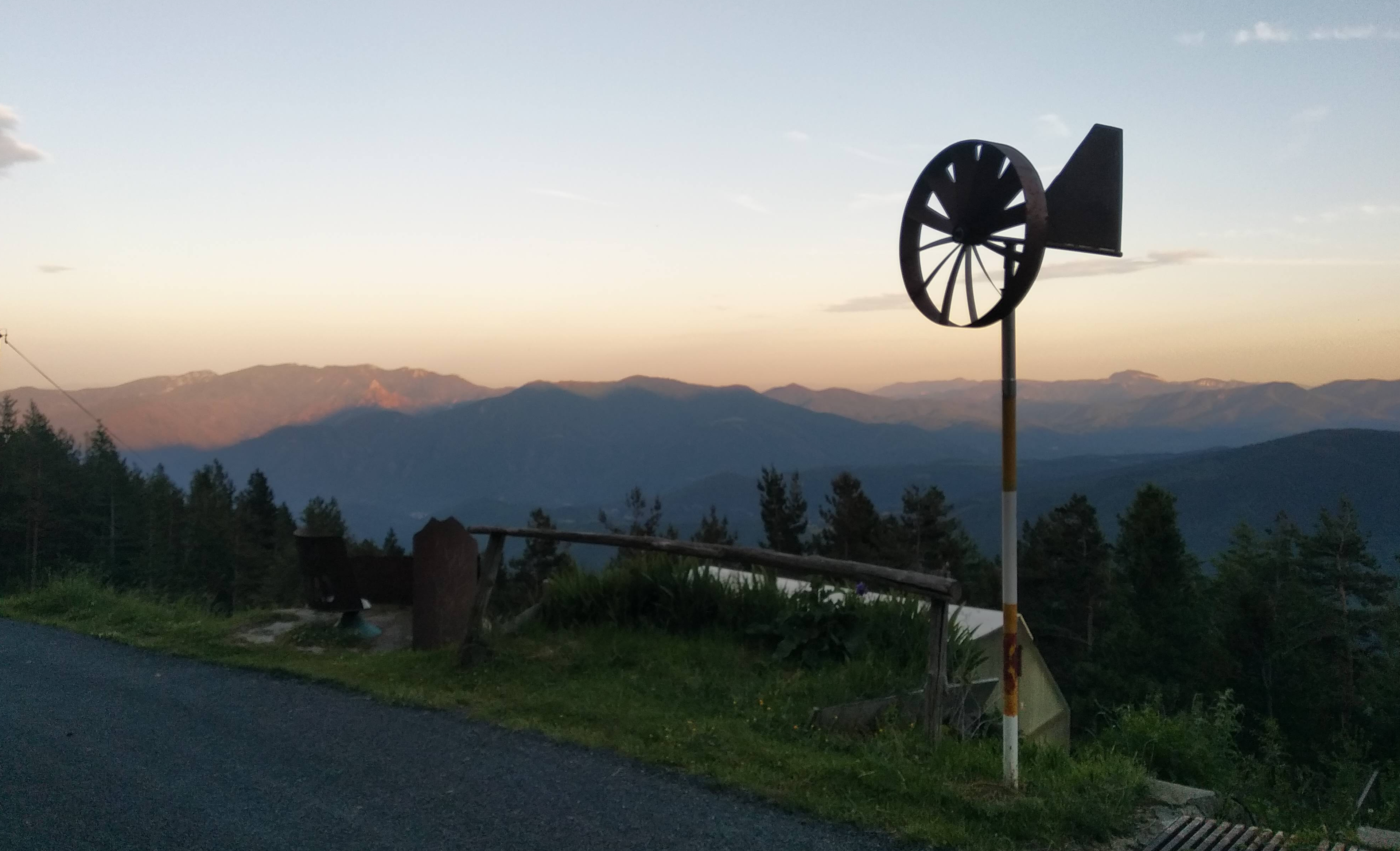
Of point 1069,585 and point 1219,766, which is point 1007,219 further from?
point 1069,585

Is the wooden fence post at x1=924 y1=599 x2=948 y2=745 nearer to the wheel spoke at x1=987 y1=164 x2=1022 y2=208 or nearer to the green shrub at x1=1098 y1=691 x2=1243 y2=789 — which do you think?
the green shrub at x1=1098 y1=691 x2=1243 y2=789

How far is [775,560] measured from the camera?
22.0 ft

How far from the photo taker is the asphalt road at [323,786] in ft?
14.2

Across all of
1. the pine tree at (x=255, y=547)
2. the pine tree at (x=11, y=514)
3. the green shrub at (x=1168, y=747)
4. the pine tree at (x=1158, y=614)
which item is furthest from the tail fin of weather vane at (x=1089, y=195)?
the pine tree at (x=255, y=547)

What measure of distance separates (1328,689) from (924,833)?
4903 cm

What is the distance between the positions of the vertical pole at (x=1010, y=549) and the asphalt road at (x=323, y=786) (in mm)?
1013

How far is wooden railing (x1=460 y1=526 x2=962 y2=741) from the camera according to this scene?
5.59m

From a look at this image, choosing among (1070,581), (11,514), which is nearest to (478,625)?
(1070,581)

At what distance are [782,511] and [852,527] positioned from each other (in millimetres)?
5422

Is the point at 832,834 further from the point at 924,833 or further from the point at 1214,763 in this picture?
the point at 1214,763

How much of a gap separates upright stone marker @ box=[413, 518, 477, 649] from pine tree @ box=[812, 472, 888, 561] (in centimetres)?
3851

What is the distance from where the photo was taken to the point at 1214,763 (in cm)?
644

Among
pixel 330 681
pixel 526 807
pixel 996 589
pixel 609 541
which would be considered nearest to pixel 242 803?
pixel 526 807

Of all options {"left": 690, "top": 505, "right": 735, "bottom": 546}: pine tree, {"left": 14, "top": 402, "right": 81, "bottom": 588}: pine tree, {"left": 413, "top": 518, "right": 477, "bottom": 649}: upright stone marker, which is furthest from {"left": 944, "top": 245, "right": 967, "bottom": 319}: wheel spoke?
{"left": 14, "top": 402, "right": 81, "bottom": 588}: pine tree
